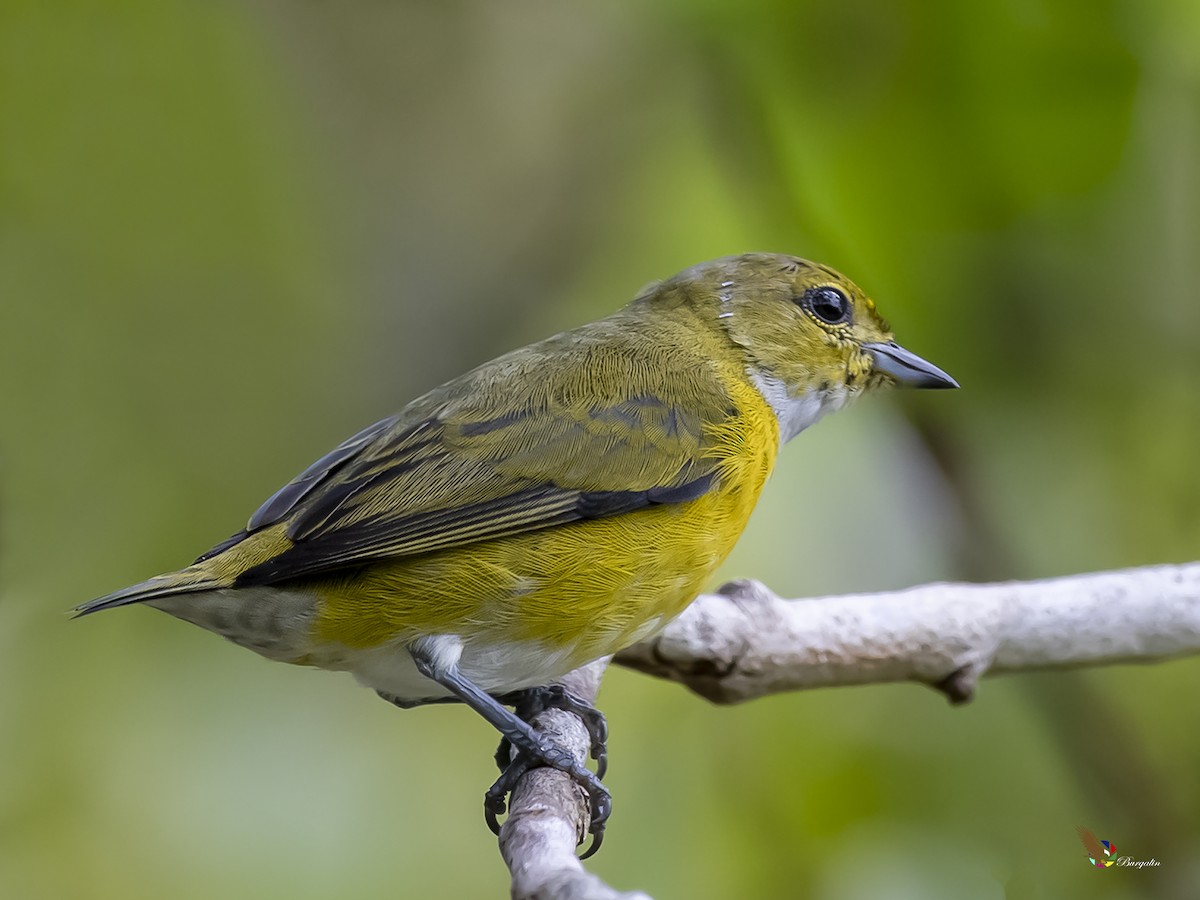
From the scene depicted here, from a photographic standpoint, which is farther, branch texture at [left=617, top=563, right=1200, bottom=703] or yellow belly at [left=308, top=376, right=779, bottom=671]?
branch texture at [left=617, top=563, right=1200, bottom=703]

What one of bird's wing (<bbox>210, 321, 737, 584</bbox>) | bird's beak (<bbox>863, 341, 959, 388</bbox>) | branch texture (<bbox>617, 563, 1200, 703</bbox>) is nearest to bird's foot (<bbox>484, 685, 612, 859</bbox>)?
branch texture (<bbox>617, 563, 1200, 703</bbox>)

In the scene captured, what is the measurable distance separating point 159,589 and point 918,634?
1.75 m

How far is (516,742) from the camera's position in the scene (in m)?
2.74

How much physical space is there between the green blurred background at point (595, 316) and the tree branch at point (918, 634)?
1.65 feet

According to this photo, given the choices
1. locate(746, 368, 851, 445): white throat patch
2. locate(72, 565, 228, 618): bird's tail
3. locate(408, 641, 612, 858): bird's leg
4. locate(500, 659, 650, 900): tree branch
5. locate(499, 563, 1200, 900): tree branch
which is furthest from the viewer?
locate(746, 368, 851, 445): white throat patch

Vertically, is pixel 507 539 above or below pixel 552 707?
above

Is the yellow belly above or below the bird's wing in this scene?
below

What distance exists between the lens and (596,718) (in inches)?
124

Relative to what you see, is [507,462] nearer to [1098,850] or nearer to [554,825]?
[554,825]

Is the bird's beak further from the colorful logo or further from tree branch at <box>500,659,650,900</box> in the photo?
the colorful logo

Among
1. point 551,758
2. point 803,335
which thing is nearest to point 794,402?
point 803,335

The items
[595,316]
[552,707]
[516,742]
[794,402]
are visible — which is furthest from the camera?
[595,316]

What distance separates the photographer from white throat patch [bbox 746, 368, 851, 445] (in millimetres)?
3393

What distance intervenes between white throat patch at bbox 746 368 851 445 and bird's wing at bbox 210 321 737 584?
189 mm
